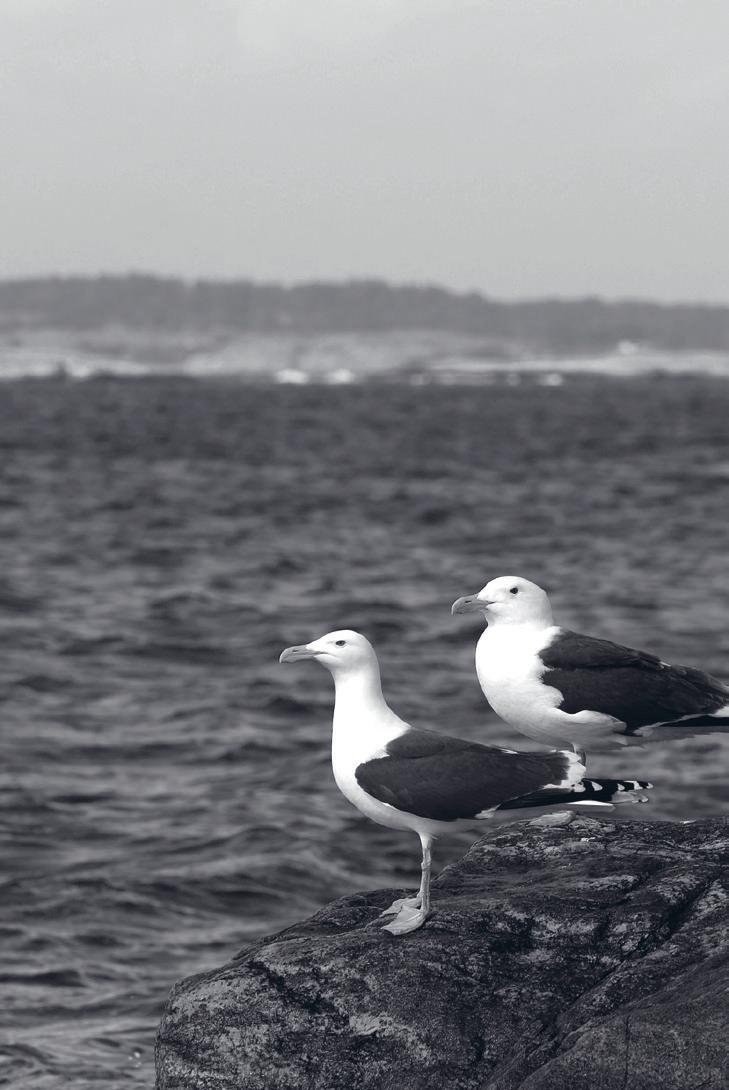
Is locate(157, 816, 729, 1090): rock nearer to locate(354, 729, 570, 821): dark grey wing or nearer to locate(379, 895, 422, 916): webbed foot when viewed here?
locate(379, 895, 422, 916): webbed foot

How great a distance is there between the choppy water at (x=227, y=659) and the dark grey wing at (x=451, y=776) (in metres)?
3.29

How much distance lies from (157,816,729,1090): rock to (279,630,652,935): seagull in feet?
0.89

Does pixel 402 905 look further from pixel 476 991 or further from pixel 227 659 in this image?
pixel 227 659

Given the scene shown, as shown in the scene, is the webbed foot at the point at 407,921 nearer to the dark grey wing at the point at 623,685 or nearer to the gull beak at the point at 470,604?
the dark grey wing at the point at 623,685

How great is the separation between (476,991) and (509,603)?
1.92 meters

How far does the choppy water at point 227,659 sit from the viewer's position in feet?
37.5

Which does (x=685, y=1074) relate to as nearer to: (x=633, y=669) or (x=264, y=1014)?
(x=264, y=1014)

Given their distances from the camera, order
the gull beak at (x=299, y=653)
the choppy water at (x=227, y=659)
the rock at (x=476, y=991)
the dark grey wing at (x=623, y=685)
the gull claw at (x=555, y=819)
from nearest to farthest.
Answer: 1. the rock at (x=476, y=991)
2. the gull beak at (x=299, y=653)
3. the dark grey wing at (x=623, y=685)
4. the gull claw at (x=555, y=819)
5. the choppy water at (x=227, y=659)

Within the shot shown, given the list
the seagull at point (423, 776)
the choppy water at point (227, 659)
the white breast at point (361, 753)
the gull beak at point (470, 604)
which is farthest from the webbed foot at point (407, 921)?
the choppy water at point (227, 659)

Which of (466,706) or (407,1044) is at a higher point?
(407,1044)

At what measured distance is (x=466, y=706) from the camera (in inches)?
720

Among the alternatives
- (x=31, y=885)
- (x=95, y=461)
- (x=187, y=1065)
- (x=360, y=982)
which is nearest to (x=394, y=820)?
(x=360, y=982)

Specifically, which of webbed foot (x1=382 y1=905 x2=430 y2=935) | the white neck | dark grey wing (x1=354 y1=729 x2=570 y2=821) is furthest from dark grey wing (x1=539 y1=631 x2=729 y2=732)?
webbed foot (x1=382 y1=905 x2=430 y2=935)

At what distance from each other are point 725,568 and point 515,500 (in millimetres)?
12448
